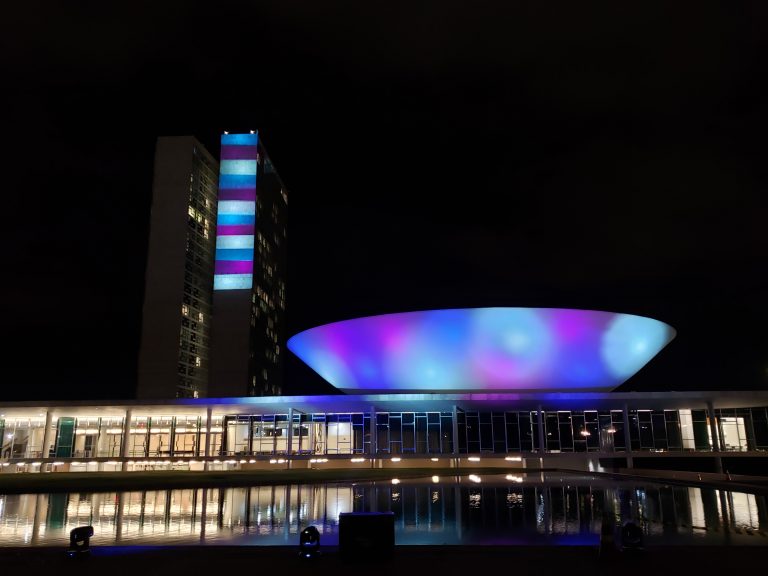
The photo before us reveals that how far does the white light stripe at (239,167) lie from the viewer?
9212 cm

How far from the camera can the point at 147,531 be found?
12.2 metres

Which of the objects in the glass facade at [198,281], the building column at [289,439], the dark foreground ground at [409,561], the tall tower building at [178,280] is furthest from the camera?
the glass facade at [198,281]

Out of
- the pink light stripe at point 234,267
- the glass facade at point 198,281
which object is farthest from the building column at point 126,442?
the pink light stripe at point 234,267

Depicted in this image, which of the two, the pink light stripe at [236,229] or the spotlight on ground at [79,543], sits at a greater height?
the pink light stripe at [236,229]

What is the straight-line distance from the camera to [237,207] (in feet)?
298

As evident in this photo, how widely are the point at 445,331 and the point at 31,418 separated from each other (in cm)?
3563

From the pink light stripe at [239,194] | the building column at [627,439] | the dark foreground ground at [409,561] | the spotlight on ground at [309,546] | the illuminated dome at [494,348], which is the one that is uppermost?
the pink light stripe at [239,194]

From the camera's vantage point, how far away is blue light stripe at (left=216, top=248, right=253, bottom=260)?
89812 millimetres

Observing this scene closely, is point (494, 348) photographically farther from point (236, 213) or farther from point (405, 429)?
point (236, 213)

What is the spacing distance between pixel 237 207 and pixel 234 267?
8748mm

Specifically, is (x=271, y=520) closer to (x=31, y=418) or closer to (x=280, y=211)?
(x=31, y=418)

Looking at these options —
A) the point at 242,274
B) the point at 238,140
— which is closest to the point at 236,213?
the point at 242,274

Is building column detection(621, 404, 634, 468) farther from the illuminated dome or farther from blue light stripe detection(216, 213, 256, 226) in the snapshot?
blue light stripe detection(216, 213, 256, 226)

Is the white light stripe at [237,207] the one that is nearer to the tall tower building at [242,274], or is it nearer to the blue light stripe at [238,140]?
the tall tower building at [242,274]
